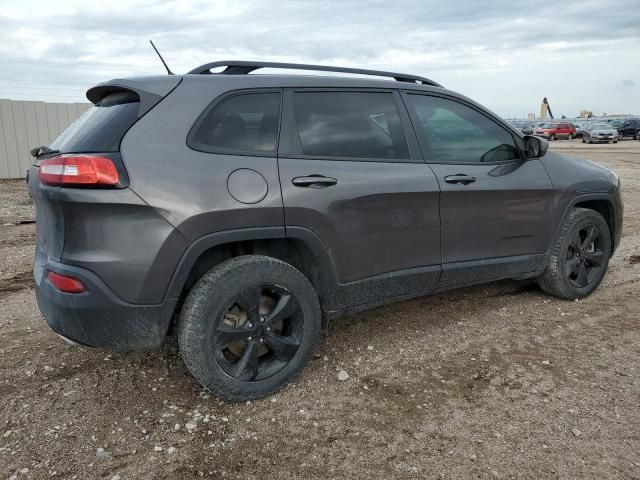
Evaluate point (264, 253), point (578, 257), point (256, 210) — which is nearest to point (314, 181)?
point (256, 210)

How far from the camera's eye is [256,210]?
279 centimetres

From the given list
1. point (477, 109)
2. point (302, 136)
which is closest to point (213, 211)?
point (302, 136)

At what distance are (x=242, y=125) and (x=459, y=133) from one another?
162cm

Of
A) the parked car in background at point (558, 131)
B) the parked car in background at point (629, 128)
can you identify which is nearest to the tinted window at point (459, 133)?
the parked car in background at point (629, 128)

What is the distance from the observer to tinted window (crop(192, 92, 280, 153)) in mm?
2789

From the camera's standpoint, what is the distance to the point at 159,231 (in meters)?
2.57

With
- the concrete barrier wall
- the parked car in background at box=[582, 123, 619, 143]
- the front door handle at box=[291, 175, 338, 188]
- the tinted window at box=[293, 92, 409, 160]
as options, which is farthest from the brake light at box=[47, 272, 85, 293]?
the parked car in background at box=[582, 123, 619, 143]

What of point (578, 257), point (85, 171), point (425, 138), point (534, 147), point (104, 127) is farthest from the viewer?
point (578, 257)

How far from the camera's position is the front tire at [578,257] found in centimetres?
430

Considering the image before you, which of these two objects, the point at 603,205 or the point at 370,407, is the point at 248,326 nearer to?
the point at 370,407

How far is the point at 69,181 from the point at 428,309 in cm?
286

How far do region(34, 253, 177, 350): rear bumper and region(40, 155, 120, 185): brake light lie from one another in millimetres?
421

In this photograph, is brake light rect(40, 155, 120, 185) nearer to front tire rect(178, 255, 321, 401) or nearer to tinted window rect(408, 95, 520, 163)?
front tire rect(178, 255, 321, 401)

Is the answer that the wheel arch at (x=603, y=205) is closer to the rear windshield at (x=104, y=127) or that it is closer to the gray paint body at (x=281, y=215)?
the gray paint body at (x=281, y=215)
